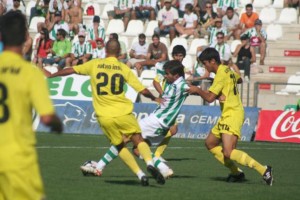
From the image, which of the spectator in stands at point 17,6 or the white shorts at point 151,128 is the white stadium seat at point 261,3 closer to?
the spectator in stands at point 17,6

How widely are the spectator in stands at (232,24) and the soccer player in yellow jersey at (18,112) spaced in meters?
22.3

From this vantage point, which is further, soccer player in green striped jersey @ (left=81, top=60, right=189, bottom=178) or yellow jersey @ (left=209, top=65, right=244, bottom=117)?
soccer player in green striped jersey @ (left=81, top=60, right=189, bottom=178)

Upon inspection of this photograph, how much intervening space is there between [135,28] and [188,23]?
189 centimetres

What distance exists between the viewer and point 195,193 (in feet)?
44.7

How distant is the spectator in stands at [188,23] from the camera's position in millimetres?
31125

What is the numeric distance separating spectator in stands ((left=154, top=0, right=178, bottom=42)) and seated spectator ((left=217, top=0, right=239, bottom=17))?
4.21 feet

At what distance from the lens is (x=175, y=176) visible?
16.1 m

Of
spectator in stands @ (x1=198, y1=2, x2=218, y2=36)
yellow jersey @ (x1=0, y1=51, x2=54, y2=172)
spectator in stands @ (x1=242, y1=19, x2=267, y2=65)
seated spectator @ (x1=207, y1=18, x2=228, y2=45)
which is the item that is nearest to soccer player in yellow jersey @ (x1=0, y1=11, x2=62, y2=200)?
yellow jersey @ (x1=0, y1=51, x2=54, y2=172)

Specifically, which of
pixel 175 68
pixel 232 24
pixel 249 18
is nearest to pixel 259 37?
pixel 249 18

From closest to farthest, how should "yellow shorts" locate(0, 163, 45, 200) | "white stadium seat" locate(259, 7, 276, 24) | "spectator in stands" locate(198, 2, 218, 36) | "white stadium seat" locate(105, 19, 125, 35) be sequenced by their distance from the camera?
"yellow shorts" locate(0, 163, 45, 200), "spectator in stands" locate(198, 2, 218, 36), "white stadium seat" locate(259, 7, 276, 24), "white stadium seat" locate(105, 19, 125, 35)

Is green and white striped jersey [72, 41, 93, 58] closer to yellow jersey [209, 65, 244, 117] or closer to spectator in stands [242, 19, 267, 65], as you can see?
spectator in stands [242, 19, 267, 65]

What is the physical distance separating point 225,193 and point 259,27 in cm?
1643

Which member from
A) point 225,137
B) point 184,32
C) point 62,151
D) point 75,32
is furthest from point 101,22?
point 225,137

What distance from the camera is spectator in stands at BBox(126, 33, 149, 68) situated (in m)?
29.6
